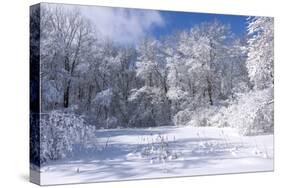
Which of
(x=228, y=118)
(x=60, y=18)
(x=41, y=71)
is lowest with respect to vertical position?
(x=228, y=118)

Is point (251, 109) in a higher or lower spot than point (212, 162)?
higher

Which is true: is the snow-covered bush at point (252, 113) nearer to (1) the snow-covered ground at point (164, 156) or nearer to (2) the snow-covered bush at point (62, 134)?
(1) the snow-covered ground at point (164, 156)

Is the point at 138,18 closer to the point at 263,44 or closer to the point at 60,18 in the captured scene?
the point at 60,18

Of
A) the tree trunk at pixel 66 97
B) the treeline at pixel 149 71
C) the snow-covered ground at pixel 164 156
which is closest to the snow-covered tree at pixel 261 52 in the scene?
the treeline at pixel 149 71

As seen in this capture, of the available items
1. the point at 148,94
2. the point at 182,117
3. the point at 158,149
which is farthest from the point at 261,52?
the point at 158,149

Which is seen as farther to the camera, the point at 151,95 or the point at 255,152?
the point at 255,152

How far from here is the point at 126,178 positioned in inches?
375

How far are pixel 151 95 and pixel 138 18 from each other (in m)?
1.24

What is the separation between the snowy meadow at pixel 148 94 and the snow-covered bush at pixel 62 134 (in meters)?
0.01

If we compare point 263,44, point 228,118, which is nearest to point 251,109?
point 228,118

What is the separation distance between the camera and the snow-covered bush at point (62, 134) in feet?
29.6

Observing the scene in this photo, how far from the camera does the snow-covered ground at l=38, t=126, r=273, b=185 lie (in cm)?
Result: 925

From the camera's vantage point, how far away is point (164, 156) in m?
9.87

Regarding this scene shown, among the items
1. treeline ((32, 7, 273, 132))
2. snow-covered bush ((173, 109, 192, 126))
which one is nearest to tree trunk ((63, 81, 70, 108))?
treeline ((32, 7, 273, 132))
